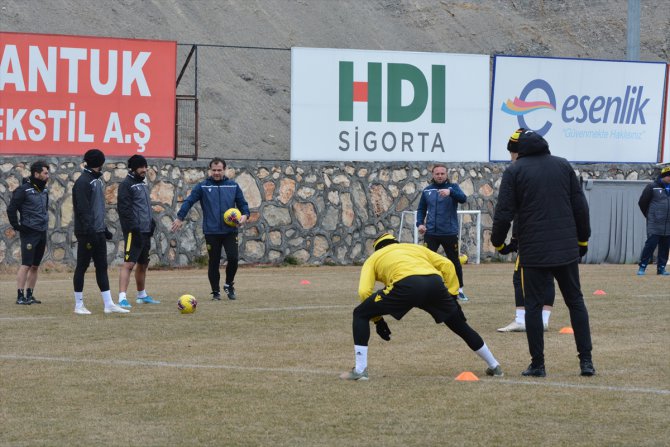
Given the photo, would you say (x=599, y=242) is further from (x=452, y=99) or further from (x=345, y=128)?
(x=345, y=128)

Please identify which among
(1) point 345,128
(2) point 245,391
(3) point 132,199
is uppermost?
(1) point 345,128

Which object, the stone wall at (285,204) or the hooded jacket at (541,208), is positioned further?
the stone wall at (285,204)

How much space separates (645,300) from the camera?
55.6ft

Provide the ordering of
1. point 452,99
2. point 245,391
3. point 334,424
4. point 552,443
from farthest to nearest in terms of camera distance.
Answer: point 452,99 → point 245,391 → point 334,424 → point 552,443

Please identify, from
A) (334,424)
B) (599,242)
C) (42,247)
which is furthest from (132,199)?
(599,242)

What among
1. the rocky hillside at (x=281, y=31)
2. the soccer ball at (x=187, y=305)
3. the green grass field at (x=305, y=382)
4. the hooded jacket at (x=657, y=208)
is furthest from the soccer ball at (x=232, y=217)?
the rocky hillside at (x=281, y=31)

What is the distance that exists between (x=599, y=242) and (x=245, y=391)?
21.1m

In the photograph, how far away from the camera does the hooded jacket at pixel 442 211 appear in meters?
17.0

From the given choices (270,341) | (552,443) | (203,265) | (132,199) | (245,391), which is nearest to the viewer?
(552,443)

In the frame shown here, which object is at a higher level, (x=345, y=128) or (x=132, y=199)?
(x=345, y=128)

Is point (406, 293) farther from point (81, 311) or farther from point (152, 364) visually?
point (81, 311)

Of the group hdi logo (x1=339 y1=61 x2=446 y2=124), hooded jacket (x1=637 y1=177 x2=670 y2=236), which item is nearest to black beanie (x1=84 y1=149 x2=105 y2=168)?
hooded jacket (x1=637 y1=177 x2=670 y2=236)

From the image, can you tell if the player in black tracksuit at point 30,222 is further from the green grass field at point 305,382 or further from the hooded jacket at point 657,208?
the hooded jacket at point 657,208

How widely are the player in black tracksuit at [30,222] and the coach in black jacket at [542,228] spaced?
884 centimetres
